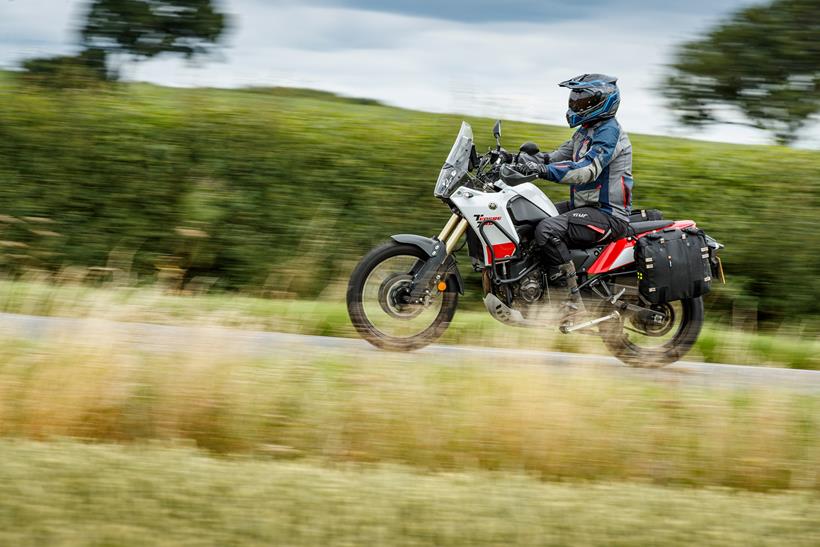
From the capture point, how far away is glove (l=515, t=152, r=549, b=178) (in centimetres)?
667

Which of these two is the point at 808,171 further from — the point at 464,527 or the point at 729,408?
the point at 464,527

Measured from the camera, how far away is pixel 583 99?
6.80 m

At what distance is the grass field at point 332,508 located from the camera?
355cm

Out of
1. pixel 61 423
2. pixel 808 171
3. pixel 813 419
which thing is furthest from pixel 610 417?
pixel 808 171

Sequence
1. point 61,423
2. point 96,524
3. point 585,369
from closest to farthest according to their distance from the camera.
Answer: point 96,524 → point 61,423 → point 585,369

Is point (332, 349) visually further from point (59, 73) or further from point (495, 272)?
point (59, 73)

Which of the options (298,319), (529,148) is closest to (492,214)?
(529,148)

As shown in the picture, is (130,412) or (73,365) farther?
(73,365)

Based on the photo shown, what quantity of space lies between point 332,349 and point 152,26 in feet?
58.9

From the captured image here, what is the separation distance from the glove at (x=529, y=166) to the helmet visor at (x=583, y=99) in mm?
466

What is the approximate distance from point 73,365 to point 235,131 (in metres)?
5.25

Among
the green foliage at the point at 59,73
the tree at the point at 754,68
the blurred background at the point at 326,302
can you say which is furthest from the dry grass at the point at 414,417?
the tree at the point at 754,68

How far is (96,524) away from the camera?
355 cm

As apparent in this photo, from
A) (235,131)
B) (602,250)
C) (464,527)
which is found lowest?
(235,131)
